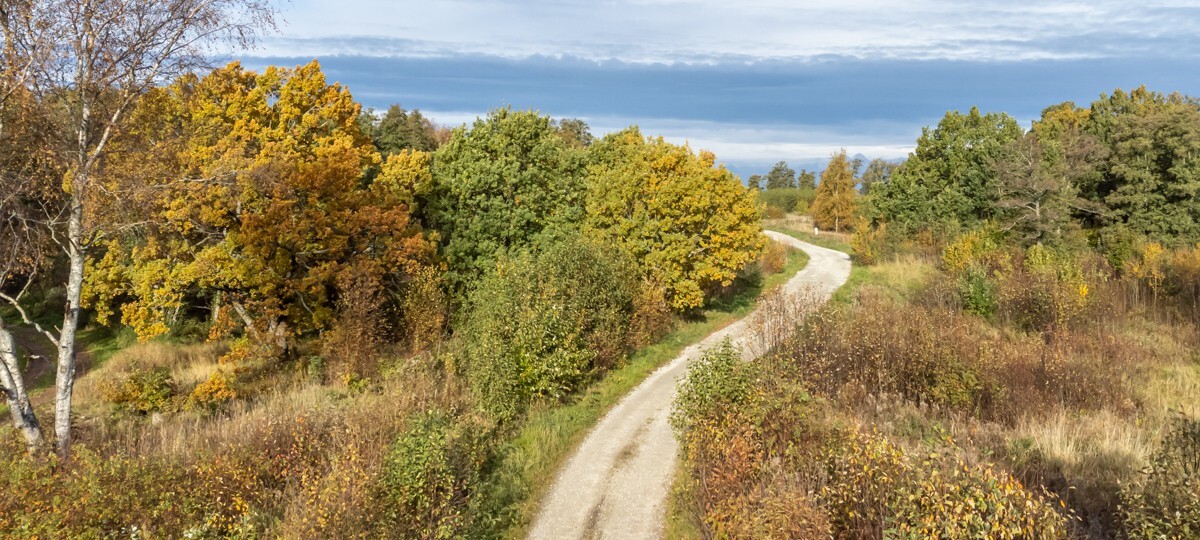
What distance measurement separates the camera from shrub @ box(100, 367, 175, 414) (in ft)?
56.9

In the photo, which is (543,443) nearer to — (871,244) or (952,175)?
(871,244)

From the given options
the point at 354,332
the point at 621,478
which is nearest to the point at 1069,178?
the point at 621,478

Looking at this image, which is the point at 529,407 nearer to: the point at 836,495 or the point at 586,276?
the point at 586,276

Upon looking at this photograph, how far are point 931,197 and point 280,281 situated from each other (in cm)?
3584

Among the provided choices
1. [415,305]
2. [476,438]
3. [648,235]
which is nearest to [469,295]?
[415,305]

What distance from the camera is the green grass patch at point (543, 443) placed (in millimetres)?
10430

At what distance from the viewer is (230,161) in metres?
14.3

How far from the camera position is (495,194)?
24.8 meters

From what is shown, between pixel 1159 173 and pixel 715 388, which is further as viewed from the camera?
pixel 1159 173

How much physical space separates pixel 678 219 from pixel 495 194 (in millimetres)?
7562

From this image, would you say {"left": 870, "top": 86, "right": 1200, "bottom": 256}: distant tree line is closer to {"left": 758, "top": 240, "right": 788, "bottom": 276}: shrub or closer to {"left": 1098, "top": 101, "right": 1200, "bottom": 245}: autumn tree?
{"left": 1098, "top": 101, "right": 1200, "bottom": 245}: autumn tree

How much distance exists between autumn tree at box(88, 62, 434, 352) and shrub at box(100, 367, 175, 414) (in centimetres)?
150

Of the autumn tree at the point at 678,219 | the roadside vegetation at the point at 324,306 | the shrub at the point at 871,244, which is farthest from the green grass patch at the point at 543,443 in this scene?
the shrub at the point at 871,244

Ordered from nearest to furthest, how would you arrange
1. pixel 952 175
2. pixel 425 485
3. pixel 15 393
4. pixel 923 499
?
pixel 923 499 → pixel 425 485 → pixel 15 393 → pixel 952 175
